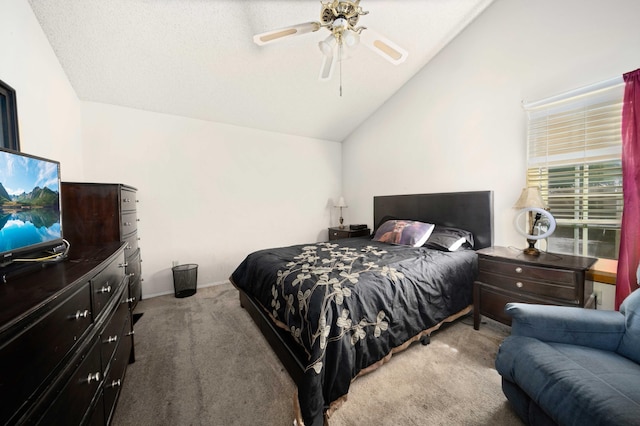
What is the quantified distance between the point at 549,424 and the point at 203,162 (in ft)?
12.8

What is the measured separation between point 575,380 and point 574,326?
0.37 metres

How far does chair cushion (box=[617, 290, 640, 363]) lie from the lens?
1120 millimetres

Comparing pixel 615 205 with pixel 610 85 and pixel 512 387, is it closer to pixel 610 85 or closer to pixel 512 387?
pixel 610 85

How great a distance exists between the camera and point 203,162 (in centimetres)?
335

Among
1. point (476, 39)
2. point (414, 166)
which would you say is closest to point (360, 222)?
point (414, 166)

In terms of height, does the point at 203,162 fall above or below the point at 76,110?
below

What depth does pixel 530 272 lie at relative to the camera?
1861mm

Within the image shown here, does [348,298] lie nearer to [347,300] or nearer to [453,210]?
[347,300]

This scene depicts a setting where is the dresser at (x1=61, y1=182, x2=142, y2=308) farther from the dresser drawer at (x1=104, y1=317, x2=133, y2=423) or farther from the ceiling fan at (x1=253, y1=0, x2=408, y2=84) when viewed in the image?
the ceiling fan at (x1=253, y1=0, x2=408, y2=84)

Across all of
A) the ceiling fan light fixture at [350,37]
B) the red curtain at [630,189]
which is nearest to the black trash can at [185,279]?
the ceiling fan light fixture at [350,37]

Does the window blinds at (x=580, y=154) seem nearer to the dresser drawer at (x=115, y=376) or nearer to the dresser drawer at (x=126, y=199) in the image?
the dresser drawer at (x=115, y=376)

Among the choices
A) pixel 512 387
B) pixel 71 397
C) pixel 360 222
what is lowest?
pixel 512 387

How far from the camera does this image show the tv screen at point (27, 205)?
37.7 inches

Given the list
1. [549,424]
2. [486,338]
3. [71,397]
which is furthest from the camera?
[486,338]
